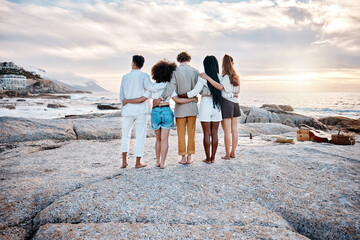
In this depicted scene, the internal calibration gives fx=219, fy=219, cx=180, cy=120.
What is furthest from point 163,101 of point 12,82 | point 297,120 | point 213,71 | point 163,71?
point 12,82

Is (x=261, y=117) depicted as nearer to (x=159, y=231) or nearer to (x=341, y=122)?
(x=341, y=122)

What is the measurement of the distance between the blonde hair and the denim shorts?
1740mm

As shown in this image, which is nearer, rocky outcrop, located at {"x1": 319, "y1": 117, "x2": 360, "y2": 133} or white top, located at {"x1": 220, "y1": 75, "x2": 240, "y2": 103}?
white top, located at {"x1": 220, "y1": 75, "x2": 240, "y2": 103}

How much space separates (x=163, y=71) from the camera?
4.85 metres

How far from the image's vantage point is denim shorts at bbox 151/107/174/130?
4.89m

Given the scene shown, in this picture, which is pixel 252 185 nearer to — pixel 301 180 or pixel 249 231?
pixel 301 180

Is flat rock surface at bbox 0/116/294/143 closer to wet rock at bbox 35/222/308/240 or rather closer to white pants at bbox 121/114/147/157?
white pants at bbox 121/114/147/157

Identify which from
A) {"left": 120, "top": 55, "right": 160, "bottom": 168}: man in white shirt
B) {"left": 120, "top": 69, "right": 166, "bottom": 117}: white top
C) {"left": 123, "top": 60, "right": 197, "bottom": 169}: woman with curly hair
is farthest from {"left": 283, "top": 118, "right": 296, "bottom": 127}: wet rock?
{"left": 120, "top": 69, "right": 166, "bottom": 117}: white top

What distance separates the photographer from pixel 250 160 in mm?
5523

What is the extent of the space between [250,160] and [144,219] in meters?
3.42

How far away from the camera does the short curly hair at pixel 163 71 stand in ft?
15.9

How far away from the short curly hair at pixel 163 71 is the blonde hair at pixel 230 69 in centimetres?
134

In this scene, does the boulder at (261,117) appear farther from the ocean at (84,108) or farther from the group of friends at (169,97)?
the ocean at (84,108)

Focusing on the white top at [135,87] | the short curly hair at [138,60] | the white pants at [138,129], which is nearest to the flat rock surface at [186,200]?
the white pants at [138,129]
